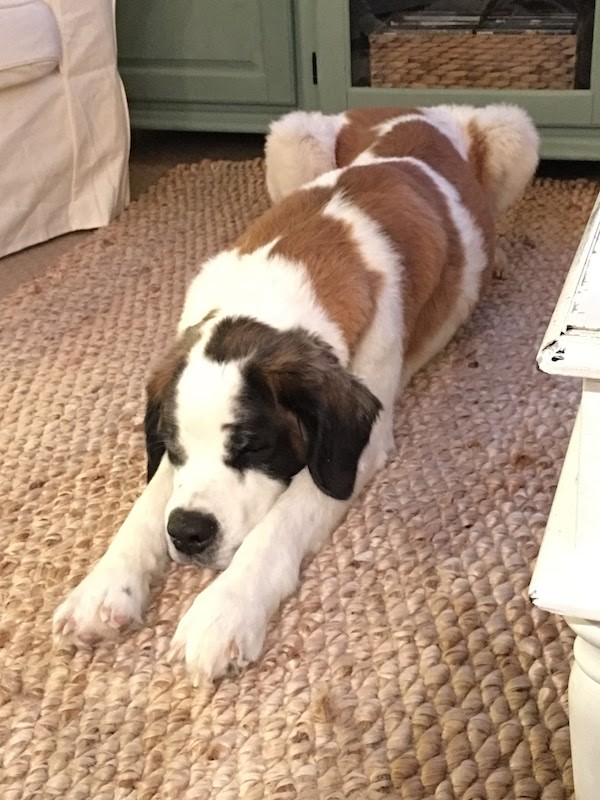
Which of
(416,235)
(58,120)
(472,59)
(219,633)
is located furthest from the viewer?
(472,59)

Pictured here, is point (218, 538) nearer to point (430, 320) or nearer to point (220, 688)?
point (220, 688)

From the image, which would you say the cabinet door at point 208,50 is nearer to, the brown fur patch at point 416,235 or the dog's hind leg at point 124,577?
the brown fur patch at point 416,235

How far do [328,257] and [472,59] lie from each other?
1.61 meters

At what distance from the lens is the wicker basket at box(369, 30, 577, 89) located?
105 inches

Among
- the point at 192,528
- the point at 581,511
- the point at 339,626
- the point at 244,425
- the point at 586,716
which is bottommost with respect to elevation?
the point at 339,626

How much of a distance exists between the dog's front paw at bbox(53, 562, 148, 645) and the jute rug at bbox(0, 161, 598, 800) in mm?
29

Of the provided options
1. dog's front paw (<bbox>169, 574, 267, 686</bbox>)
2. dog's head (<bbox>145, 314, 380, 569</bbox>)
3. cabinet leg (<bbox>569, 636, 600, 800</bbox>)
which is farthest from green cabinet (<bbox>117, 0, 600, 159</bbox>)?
cabinet leg (<bbox>569, 636, 600, 800</bbox>)

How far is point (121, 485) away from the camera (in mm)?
1519

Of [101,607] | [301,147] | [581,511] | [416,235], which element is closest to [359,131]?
[301,147]

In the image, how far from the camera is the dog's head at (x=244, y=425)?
1.21m

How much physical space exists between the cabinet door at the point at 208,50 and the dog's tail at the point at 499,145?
90cm

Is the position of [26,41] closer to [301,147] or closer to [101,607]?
[301,147]

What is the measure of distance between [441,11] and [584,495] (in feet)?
8.21

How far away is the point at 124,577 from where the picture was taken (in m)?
1.23
